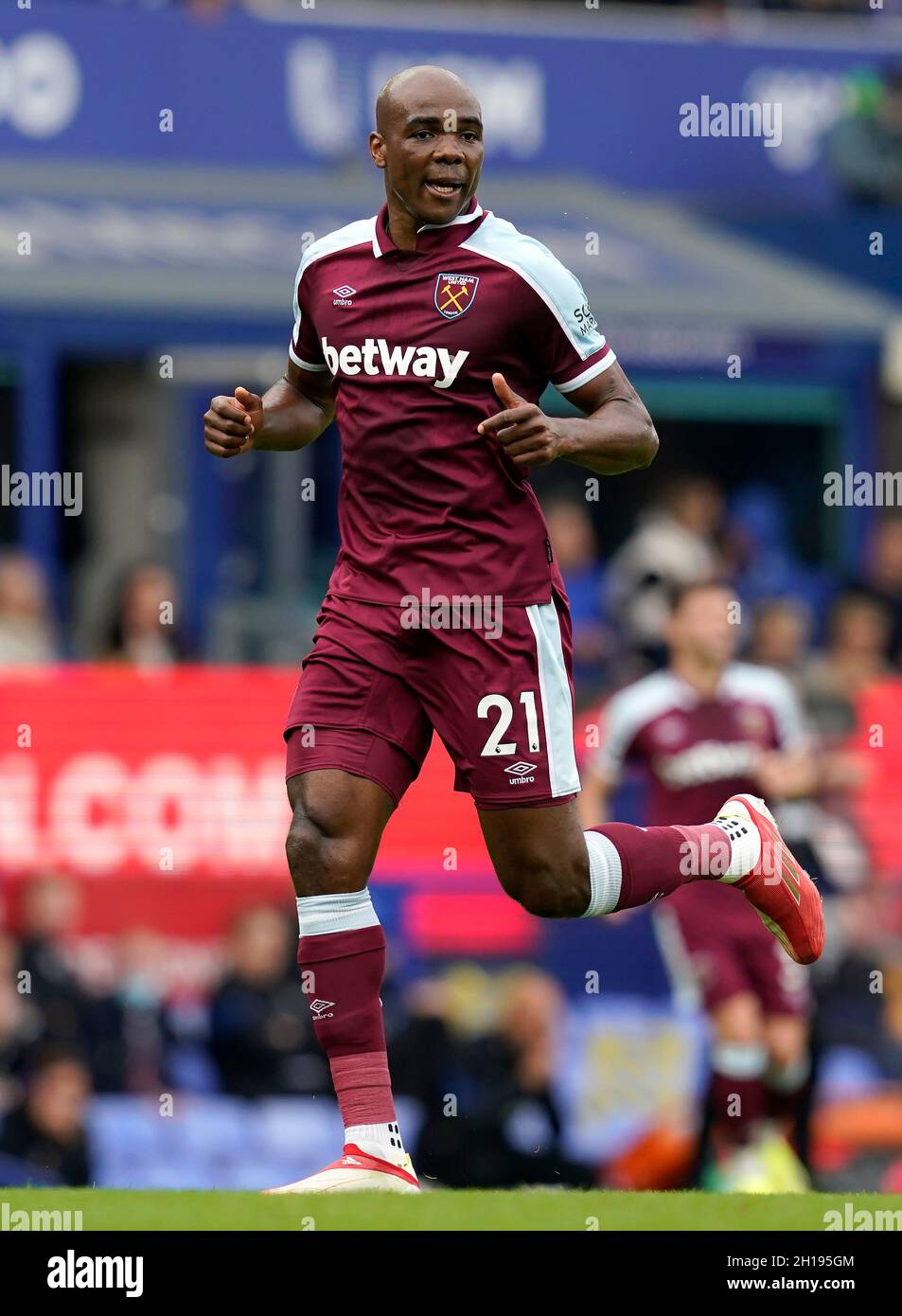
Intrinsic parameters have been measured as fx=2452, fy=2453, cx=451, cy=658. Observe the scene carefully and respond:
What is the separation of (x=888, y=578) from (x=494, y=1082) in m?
4.43

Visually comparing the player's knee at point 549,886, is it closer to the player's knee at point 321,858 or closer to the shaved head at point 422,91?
the player's knee at point 321,858

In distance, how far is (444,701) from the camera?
5.91 metres

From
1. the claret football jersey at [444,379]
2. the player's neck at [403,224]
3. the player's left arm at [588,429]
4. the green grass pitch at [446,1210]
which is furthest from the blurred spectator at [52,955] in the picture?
the player's neck at [403,224]

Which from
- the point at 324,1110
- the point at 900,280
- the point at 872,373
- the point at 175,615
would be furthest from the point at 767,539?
the point at 324,1110

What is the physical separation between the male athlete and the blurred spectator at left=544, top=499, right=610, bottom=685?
19.5 feet

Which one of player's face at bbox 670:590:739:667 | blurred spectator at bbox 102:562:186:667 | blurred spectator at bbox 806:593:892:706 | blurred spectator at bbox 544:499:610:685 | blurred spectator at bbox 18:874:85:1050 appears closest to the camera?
player's face at bbox 670:590:739:667

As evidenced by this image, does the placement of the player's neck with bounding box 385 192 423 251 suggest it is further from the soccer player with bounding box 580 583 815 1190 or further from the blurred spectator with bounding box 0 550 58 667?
the blurred spectator with bounding box 0 550 58 667

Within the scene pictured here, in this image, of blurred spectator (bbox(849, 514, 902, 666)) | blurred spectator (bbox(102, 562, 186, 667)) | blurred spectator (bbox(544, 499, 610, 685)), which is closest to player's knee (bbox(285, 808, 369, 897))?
blurred spectator (bbox(102, 562, 186, 667))

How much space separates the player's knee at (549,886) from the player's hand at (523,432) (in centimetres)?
104

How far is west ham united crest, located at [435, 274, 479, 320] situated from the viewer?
576 centimetres

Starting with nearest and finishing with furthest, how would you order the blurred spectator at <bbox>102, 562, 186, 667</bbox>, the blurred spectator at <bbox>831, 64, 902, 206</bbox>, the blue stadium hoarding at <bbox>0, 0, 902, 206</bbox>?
the blurred spectator at <bbox>102, 562, 186, 667</bbox> → the blue stadium hoarding at <bbox>0, 0, 902, 206</bbox> → the blurred spectator at <bbox>831, 64, 902, 206</bbox>

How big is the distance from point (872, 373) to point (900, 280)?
102 centimetres

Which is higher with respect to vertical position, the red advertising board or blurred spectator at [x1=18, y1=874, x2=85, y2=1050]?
the red advertising board

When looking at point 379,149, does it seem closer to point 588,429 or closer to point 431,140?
point 431,140
